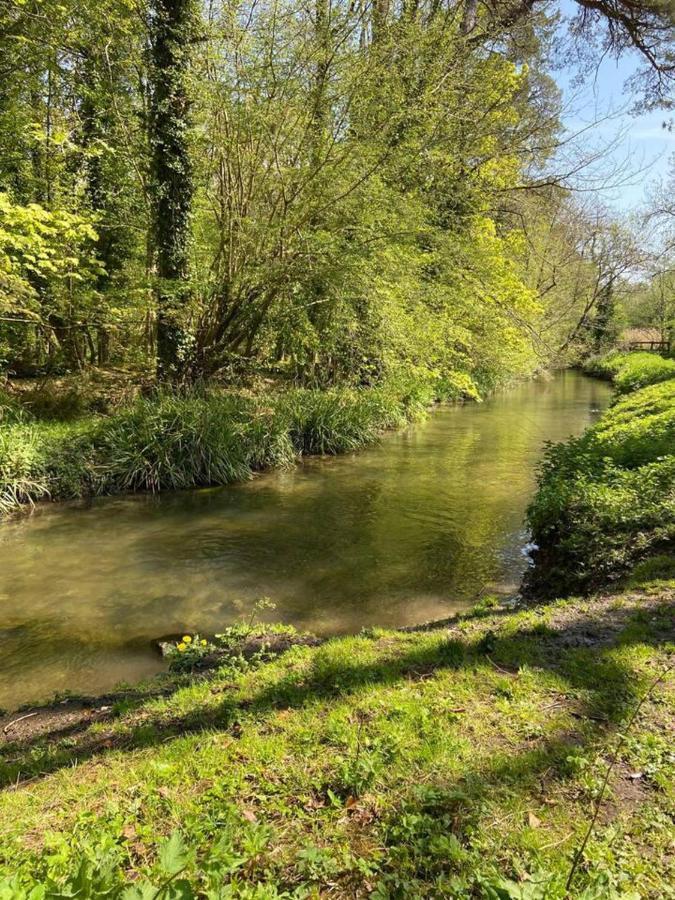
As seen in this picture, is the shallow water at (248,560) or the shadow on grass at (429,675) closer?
the shadow on grass at (429,675)

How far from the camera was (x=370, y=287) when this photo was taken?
38.0 ft

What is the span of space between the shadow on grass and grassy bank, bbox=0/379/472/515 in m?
6.39

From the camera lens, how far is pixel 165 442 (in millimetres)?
10250

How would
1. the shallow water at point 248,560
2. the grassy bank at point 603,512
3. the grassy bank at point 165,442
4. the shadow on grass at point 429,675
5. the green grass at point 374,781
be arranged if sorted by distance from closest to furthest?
1. the green grass at point 374,781
2. the shadow on grass at point 429,675
3. the grassy bank at point 603,512
4. the shallow water at point 248,560
5. the grassy bank at point 165,442

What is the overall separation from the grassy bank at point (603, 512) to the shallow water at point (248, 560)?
0.89m

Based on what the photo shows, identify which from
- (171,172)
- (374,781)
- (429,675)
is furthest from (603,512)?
(171,172)

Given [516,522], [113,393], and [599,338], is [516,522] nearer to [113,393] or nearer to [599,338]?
[113,393]

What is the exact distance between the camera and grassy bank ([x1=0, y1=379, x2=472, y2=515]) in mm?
9078

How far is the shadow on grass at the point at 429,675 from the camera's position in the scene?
117 inches

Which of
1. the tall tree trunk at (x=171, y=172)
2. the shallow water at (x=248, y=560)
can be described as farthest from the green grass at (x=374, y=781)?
the tall tree trunk at (x=171, y=172)

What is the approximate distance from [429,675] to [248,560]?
414 cm

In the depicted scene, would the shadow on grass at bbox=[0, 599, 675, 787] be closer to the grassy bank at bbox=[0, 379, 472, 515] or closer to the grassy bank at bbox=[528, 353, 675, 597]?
the grassy bank at bbox=[528, 353, 675, 597]

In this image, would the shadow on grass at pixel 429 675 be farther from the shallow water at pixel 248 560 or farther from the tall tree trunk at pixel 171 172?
the tall tree trunk at pixel 171 172

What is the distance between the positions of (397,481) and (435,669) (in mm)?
7431
